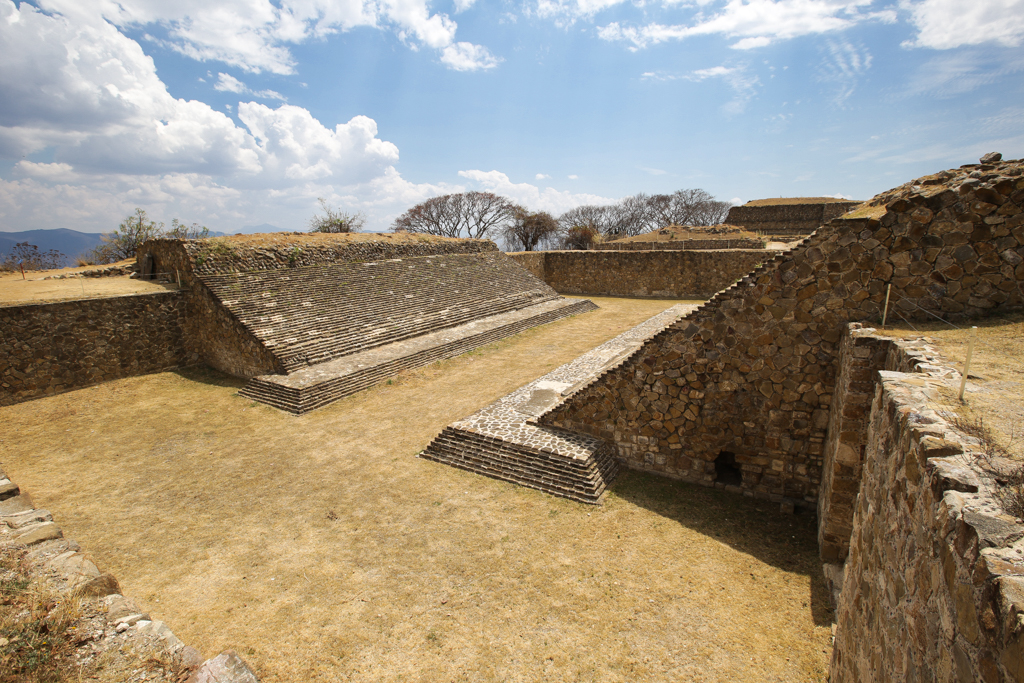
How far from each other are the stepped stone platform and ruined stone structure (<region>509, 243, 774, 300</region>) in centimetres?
1505

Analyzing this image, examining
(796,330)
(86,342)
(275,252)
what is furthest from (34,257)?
(796,330)

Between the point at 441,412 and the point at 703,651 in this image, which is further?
the point at 441,412

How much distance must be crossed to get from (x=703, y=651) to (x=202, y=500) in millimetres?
6510

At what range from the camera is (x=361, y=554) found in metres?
5.43

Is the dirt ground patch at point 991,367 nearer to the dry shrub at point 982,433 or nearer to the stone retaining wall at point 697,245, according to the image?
the dry shrub at point 982,433

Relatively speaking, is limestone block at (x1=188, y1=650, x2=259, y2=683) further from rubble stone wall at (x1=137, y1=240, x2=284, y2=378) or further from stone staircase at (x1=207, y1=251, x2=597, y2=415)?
rubble stone wall at (x1=137, y1=240, x2=284, y2=378)

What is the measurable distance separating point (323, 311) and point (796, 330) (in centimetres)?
1150

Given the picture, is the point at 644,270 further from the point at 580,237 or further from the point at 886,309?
the point at 886,309

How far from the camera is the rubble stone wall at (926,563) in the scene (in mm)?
1474

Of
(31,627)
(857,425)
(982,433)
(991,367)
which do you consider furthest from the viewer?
(857,425)

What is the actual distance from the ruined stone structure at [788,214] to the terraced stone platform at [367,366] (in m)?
21.5

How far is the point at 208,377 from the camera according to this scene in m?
12.0

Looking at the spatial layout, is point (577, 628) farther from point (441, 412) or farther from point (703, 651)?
point (441, 412)

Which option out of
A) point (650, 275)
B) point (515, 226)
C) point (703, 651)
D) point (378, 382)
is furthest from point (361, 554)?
point (515, 226)
